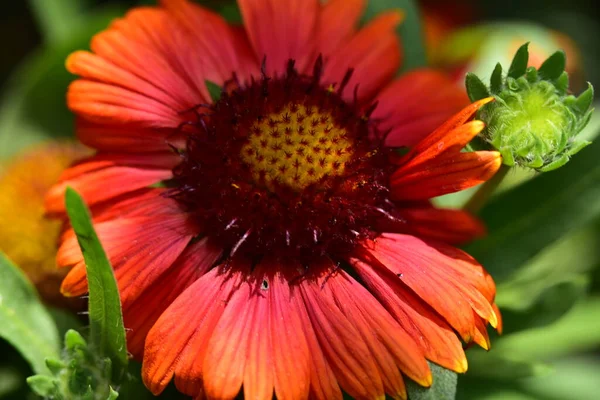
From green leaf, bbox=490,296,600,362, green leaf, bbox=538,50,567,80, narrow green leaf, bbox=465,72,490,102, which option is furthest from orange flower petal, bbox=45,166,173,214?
green leaf, bbox=490,296,600,362

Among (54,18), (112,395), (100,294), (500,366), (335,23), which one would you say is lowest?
(500,366)

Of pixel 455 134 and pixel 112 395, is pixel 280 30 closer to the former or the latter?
pixel 455 134

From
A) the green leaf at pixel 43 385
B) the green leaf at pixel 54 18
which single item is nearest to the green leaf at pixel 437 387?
the green leaf at pixel 43 385

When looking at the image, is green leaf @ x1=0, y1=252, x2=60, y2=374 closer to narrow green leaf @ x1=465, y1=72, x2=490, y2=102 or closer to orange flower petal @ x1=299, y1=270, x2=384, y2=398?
orange flower petal @ x1=299, y1=270, x2=384, y2=398

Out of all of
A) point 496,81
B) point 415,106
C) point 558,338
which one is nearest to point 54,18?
point 415,106

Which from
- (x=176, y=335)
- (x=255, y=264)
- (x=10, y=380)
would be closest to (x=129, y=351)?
(x=176, y=335)

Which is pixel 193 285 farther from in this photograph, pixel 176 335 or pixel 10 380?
pixel 10 380

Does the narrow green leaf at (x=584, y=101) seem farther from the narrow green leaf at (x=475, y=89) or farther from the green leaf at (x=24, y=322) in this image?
the green leaf at (x=24, y=322)
